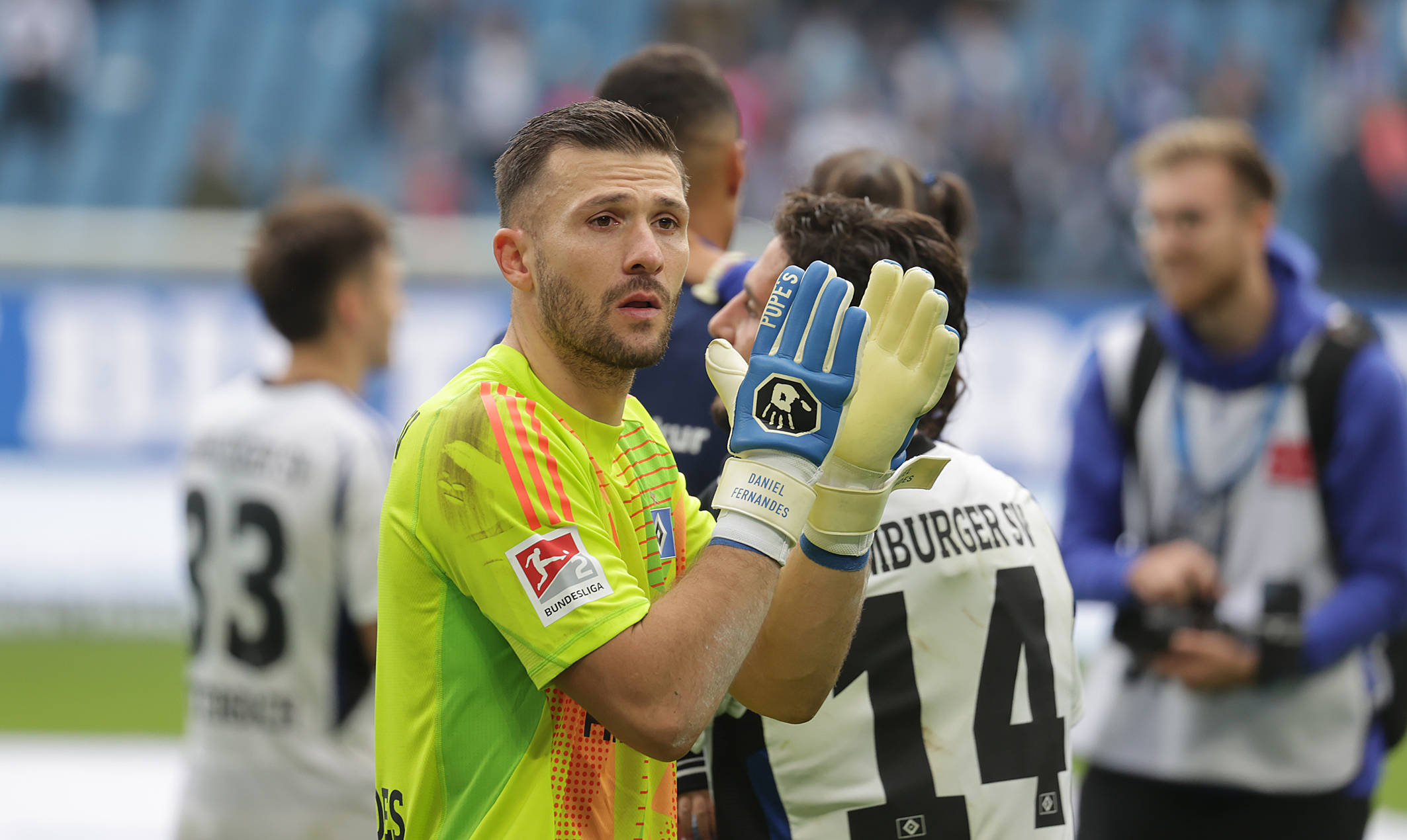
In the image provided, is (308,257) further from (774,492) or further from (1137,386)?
(774,492)

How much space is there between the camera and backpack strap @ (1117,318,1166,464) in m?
4.57

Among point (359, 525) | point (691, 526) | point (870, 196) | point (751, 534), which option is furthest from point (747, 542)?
point (359, 525)

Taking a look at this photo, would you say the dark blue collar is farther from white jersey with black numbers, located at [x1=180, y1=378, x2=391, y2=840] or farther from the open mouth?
the open mouth

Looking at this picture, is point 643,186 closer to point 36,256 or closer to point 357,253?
point 357,253

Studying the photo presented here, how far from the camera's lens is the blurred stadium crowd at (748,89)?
1311cm

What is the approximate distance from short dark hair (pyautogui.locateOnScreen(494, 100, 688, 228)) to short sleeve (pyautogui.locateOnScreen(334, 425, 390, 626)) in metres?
2.01

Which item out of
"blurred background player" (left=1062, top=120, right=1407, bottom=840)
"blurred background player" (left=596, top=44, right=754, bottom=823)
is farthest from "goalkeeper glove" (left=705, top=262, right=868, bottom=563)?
"blurred background player" (left=1062, top=120, right=1407, bottom=840)

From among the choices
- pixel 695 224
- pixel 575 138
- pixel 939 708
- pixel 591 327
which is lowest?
pixel 939 708

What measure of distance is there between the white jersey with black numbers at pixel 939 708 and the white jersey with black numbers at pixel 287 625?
2.00 meters

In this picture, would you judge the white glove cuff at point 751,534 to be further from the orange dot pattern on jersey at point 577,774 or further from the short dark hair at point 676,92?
the short dark hair at point 676,92

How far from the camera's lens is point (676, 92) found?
351 cm

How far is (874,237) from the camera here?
268 centimetres

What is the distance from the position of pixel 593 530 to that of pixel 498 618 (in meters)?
0.20

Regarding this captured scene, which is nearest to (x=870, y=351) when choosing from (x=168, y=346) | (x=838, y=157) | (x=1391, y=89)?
(x=838, y=157)
